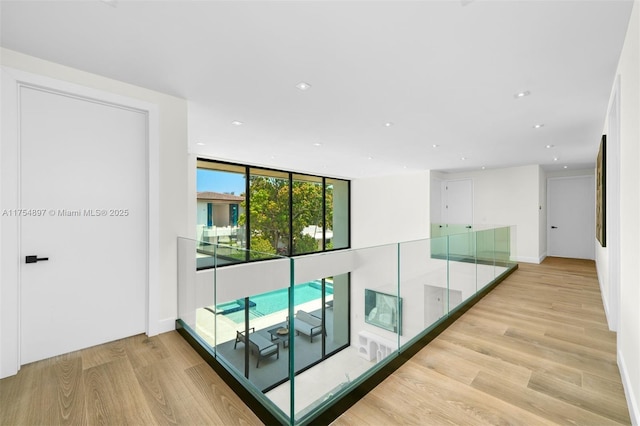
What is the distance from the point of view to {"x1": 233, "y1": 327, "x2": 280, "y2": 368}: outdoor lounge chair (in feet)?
6.24

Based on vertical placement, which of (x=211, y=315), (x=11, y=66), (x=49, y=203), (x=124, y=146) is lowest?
(x=211, y=315)

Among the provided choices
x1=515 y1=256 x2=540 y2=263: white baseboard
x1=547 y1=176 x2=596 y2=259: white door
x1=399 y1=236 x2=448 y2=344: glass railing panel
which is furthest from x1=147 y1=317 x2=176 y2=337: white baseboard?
x1=547 y1=176 x2=596 y2=259: white door

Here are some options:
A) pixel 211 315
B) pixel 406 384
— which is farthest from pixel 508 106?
pixel 211 315

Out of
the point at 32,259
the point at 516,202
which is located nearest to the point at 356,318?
the point at 32,259

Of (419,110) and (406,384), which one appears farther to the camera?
(419,110)

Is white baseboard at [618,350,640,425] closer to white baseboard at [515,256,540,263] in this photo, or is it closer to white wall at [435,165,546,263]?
→ white wall at [435,165,546,263]

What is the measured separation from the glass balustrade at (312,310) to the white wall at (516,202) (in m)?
4.15

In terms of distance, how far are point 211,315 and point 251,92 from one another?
7.12ft

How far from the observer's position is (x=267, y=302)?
201 centimetres

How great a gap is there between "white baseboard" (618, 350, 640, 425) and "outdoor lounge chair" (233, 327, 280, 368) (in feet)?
6.89

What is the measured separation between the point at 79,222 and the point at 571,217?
10.7 meters

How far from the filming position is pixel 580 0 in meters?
1.62

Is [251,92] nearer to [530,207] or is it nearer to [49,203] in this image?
[49,203]

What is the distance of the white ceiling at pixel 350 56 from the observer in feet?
5.63
